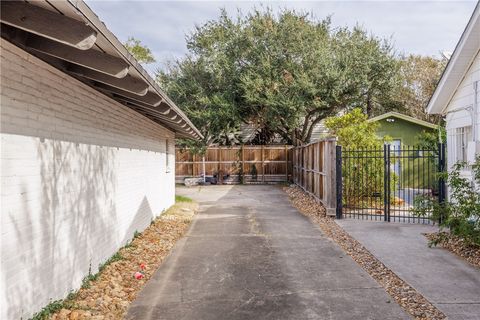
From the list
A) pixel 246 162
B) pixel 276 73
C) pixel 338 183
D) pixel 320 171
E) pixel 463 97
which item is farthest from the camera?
pixel 246 162

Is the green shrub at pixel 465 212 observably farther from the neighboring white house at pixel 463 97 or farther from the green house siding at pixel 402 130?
the green house siding at pixel 402 130

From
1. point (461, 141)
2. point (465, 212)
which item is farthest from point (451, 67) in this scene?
point (465, 212)

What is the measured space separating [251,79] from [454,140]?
44.1 ft

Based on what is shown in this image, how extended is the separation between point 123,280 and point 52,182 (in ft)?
6.31

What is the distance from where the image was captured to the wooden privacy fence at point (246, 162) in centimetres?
2259

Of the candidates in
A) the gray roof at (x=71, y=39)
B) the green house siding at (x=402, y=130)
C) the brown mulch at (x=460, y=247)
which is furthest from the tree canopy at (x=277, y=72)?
the gray roof at (x=71, y=39)

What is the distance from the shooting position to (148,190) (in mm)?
9844

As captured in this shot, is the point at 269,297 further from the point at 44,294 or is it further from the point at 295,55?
the point at 295,55

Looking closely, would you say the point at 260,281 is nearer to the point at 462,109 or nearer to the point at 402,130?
the point at 462,109

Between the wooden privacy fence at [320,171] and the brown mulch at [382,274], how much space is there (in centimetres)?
67

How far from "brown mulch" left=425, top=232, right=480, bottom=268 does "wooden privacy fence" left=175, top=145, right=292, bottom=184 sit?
1497 centimetres

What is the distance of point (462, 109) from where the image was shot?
8.53 metres

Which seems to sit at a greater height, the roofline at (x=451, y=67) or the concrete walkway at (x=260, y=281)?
the roofline at (x=451, y=67)

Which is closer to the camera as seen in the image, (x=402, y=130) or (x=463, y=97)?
(x=463, y=97)
